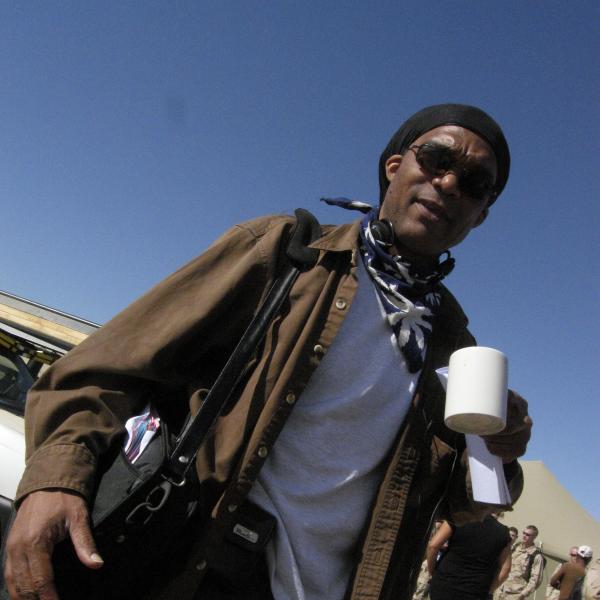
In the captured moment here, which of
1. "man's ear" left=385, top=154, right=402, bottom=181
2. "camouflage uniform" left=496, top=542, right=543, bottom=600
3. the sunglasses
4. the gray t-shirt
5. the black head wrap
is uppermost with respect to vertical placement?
the black head wrap

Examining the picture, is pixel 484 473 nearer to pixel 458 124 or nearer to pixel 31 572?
pixel 31 572

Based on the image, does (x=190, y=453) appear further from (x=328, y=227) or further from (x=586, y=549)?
(x=586, y=549)

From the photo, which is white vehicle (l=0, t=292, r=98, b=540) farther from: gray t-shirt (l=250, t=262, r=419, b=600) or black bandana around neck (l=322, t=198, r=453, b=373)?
black bandana around neck (l=322, t=198, r=453, b=373)

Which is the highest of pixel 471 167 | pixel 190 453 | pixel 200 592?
pixel 471 167

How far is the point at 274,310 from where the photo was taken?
1.61 m

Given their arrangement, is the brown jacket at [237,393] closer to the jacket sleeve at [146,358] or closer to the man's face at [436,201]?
the jacket sleeve at [146,358]

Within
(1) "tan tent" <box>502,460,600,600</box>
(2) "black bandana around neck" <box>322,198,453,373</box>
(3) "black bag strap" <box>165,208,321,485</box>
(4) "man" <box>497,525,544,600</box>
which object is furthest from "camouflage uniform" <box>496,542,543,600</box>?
(1) "tan tent" <box>502,460,600,600</box>

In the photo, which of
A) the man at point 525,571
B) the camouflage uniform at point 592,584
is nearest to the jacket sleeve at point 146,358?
the camouflage uniform at point 592,584

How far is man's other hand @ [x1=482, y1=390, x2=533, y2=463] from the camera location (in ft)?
5.33

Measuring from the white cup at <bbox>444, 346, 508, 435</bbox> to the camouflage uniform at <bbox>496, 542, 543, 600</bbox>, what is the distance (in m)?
9.94

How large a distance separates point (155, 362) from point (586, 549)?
9.89m

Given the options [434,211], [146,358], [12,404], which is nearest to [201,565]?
[146,358]

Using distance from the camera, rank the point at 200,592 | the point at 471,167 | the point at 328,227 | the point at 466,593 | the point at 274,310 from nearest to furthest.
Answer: the point at 200,592, the point at 274,310, the point at 328,227, the point at 471,167, the point at 466,593

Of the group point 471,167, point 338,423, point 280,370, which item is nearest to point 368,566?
point 338,423
